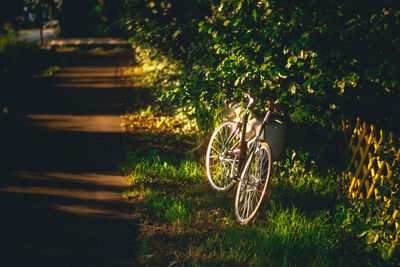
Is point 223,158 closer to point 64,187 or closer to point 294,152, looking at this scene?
point 294,152

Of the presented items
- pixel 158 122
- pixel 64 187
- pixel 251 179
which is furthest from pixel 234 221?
pixel 158 122

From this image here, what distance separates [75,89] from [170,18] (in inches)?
151

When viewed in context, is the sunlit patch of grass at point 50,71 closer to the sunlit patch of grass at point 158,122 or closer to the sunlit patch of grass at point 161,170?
the sunlit patch of grass at point 158,122

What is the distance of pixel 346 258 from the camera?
9.91 feet

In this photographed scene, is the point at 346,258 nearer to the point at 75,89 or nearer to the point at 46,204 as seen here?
the point at 46,204

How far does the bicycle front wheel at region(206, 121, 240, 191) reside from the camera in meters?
4.15

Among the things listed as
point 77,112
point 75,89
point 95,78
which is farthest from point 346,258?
point 95,78

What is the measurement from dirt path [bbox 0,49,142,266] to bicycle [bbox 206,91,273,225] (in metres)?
1.15

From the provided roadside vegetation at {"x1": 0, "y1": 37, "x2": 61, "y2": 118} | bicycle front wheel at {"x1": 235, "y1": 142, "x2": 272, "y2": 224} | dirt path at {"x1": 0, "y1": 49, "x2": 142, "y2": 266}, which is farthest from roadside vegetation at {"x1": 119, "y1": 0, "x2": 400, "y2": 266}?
roadside vegetation at {"x1": 0, "y1": 37, "x2": 61, "y2": 118}

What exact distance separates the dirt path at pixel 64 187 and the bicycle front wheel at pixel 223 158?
45.1 inches

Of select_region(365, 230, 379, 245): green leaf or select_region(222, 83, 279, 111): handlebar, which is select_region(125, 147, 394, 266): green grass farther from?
select_region(222, 83, 279, 111): handlebar

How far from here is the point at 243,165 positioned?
3965mm

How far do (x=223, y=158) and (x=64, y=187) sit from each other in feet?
6.47

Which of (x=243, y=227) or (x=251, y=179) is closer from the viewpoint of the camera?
(x=243, y=227)
